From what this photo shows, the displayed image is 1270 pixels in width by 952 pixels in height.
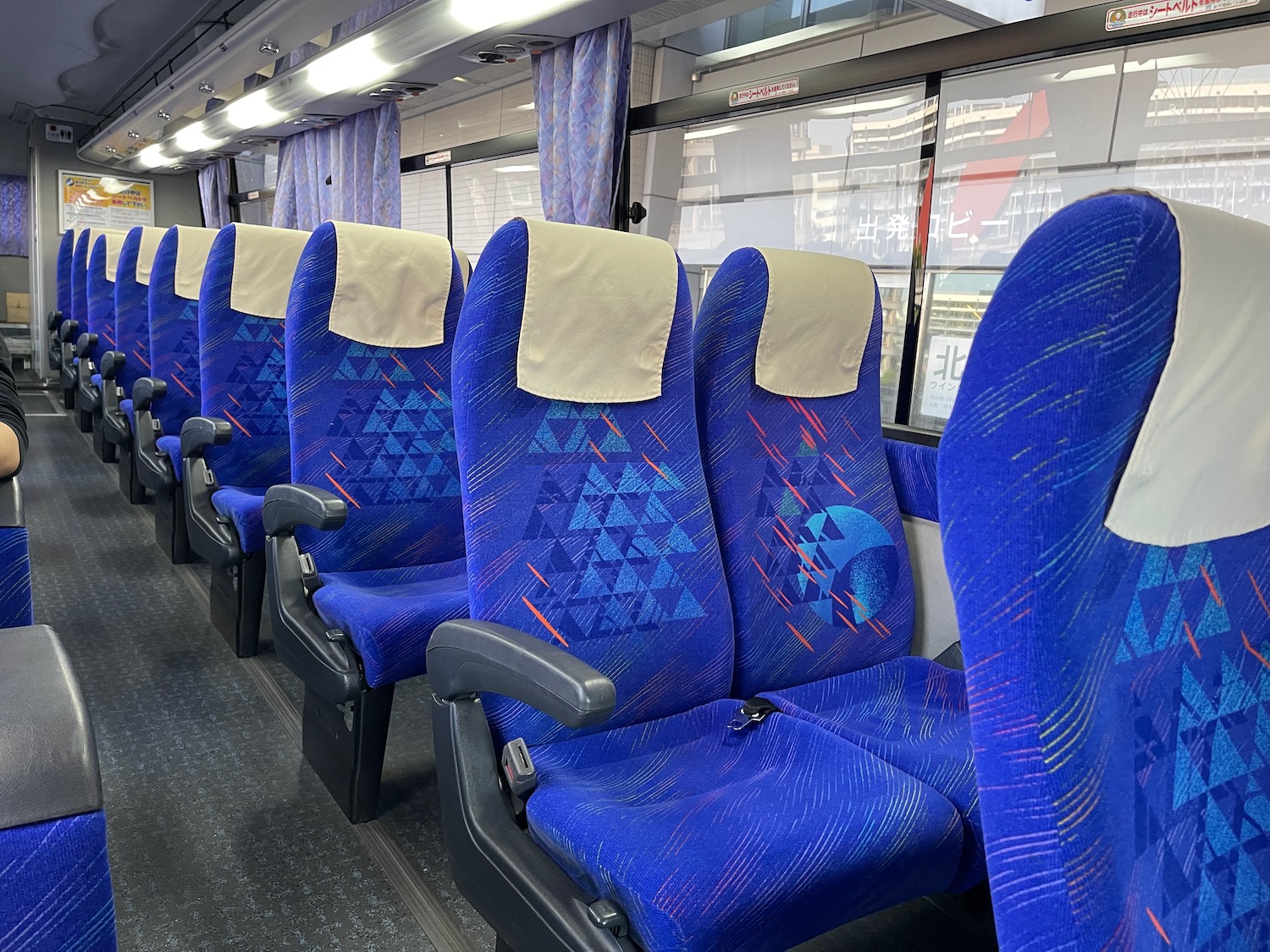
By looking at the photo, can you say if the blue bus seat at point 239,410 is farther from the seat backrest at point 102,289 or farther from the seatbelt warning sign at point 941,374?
the seat backrest at point 102,289

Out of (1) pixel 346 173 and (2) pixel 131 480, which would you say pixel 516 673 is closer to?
(2) pixel 131 480

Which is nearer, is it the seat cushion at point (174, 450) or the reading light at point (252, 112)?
the seat cushion at point (174, 450)

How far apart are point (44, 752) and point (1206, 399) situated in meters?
0.90

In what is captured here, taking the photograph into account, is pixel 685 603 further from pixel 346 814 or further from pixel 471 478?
pixel 346 814

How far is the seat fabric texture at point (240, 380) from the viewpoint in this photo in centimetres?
283

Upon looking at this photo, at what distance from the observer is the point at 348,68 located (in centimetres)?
468

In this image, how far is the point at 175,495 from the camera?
3.67m

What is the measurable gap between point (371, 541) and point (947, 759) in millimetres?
1468

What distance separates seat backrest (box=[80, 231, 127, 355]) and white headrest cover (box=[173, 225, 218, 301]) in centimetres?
170

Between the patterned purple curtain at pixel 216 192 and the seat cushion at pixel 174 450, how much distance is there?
5907 mm

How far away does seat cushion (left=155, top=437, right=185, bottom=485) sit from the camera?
3.37 meters

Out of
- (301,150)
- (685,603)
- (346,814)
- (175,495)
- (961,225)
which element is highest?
(301,150)

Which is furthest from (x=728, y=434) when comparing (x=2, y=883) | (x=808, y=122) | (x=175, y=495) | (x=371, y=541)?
(x=175, y=495)

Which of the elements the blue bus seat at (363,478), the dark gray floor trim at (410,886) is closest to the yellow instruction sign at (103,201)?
the blue bus seat at (363,478)
